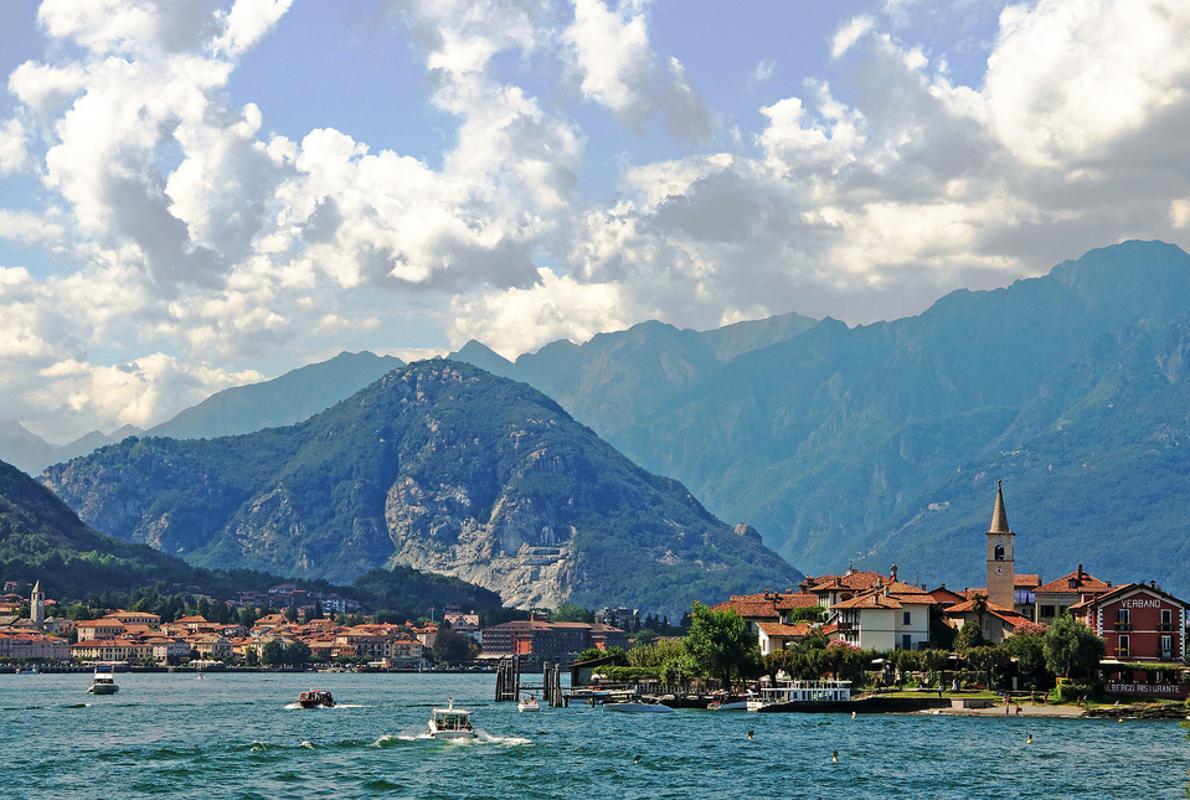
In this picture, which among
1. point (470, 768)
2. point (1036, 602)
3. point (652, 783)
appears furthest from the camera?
point (1036, 602)

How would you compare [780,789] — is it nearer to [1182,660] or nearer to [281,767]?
[281,767]

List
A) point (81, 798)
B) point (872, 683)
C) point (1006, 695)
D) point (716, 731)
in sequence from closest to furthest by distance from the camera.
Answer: point (81, 798)
point (716, 731)
point (1006, 695)
point (872, 683)

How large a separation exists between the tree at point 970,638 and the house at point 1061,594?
69.8 feet

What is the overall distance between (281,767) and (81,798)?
645 inches

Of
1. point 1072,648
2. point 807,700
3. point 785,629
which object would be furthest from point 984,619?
point 807,700

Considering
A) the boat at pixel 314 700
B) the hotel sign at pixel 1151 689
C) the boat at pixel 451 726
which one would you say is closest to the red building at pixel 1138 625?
the hotel sign at pixel 1151 689

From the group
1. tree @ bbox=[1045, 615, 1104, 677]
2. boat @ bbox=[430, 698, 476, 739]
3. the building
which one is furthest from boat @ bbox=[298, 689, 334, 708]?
the building

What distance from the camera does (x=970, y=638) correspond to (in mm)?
162500

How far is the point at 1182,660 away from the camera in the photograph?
153 metres

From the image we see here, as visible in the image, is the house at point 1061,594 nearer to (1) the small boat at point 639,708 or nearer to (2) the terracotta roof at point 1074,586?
(2) the terracotta roof at point 1074,586

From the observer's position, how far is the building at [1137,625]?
15388 centimetres

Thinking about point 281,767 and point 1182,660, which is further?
point 1182,660

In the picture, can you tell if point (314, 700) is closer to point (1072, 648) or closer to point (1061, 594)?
point (1072, 648)

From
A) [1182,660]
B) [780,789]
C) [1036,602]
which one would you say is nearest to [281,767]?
[780,789]
